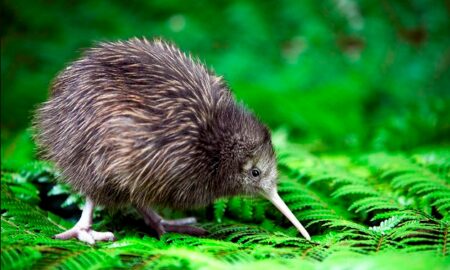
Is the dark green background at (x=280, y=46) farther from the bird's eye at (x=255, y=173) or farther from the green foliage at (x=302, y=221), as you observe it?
the bird's eye at (x=255, y=173)

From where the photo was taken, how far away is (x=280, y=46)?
7488 mm

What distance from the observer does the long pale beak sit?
358 cm

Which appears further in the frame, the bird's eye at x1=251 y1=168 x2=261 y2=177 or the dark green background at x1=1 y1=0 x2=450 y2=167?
the dark green background at x1=1 y1=0 x2=450 y2=167

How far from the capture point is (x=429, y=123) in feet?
19.0

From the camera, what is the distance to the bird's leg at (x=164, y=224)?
392 centimetres

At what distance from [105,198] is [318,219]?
1.24 metres

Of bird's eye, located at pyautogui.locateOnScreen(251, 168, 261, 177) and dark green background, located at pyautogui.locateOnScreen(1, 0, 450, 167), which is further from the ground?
dark green background, located at pyautogui.locateOnScreen(1, 0, 450, 167)

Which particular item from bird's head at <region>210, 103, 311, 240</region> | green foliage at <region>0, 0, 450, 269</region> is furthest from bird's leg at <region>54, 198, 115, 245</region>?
bird's head at <region>210, 103, 311, 240</region>

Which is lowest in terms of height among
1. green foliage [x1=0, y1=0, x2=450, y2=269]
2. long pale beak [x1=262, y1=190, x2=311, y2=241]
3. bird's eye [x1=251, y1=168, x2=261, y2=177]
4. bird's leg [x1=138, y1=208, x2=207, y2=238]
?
bird's leg [x1=138, y1=208, x2=207, y2=238]

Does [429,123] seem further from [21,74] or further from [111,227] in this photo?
[21,74]

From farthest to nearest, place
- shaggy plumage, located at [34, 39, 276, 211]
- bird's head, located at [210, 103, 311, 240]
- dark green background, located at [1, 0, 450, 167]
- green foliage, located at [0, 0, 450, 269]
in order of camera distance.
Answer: dark green background, located at [1, 0, 450, 167], green foliage, located at [0, 0, 450, 269], bird's head, located at [210, 103, 311, 240], shaggy plumage, located at [34, 39, 276, 211]

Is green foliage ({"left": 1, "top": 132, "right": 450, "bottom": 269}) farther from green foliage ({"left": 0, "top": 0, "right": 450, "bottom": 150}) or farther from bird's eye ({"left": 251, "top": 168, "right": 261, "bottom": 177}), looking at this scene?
green foliage ({"left": 0, "top": 0, "right": 450, "bottom": 150})

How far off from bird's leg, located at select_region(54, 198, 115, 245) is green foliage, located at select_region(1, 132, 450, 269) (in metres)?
0.10

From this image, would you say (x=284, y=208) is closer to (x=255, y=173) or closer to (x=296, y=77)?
(x=255, y=173)
